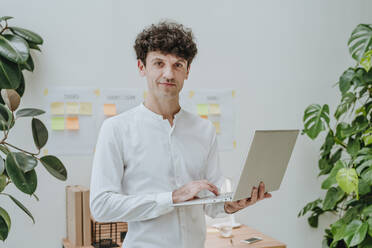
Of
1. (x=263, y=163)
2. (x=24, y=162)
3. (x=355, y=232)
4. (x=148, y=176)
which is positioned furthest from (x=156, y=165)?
(x=355, y=232)

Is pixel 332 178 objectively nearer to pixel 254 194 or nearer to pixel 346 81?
pixel 346 81

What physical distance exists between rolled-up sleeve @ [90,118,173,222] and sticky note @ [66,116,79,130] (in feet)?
3.26

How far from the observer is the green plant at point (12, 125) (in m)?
1.75

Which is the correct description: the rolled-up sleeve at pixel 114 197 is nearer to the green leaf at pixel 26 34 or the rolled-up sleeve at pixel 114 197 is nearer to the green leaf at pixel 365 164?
the green leaf at pixel 26 34

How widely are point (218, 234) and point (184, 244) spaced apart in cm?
102

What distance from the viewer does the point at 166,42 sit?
5.25 ft

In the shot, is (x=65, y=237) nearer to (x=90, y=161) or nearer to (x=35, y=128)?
(x=90, y=161)

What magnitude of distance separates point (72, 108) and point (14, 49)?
0.65 metres

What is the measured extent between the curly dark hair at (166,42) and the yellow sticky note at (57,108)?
0.97m

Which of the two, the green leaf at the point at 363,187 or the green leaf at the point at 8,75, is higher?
the green leaf at the point at 8,75

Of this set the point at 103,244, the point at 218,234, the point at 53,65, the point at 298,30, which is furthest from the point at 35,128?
the point at 298,30

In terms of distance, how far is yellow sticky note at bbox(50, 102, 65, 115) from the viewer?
2473 mm

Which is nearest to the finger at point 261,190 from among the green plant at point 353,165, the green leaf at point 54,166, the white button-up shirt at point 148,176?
the white button-up shirt at point 148,176

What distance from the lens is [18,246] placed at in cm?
241
